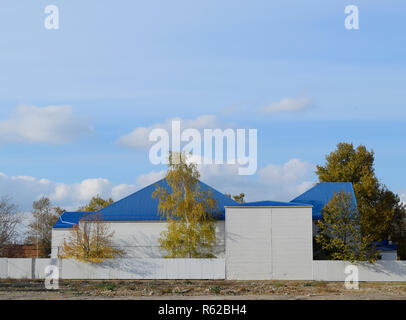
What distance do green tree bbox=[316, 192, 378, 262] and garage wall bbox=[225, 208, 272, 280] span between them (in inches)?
189

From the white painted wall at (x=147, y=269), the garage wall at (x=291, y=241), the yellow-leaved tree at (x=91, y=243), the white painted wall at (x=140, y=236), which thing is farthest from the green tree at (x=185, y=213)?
the garage wall at (x=291, y=241)

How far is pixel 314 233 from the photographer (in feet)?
175

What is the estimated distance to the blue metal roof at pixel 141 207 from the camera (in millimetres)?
54206

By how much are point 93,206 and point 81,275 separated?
126 ft

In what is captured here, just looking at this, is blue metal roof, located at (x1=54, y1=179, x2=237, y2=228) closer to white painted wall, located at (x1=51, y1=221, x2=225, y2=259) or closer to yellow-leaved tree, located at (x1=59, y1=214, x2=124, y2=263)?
white painted wall, located at (x1=51, y1=221, x2=225, y2=259)

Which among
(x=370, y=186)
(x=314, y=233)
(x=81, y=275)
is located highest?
(x=370, y=186)

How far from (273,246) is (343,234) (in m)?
5.93

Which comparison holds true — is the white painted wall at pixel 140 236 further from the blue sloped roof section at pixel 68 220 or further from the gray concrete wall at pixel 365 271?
the gray concrete wall at pixel 365 271

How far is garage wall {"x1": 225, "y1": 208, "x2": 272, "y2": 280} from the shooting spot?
47875 mm

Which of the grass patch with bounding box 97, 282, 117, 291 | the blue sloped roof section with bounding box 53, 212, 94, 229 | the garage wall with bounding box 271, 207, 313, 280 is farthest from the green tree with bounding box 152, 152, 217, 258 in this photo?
the grass patch with bounding box 97, 282, 117, 291

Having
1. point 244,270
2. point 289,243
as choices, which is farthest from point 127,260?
point 289,243

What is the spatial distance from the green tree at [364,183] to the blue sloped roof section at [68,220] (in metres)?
30.0

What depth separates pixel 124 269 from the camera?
4912 cm
